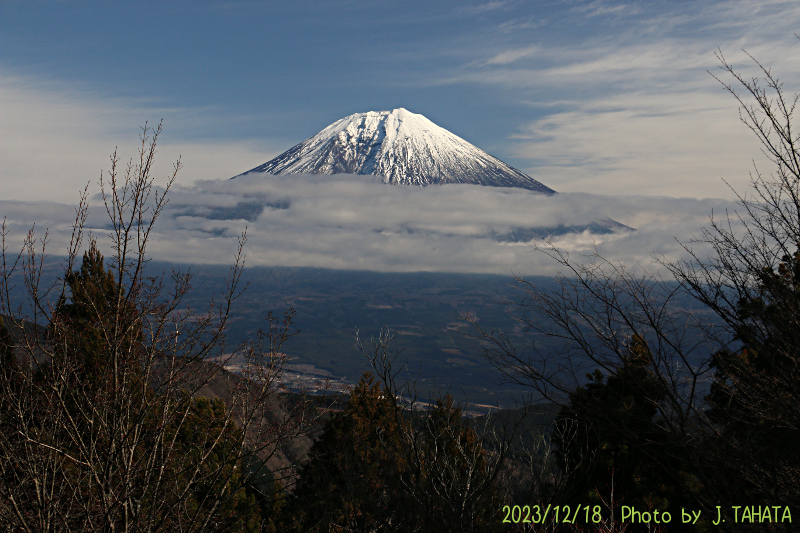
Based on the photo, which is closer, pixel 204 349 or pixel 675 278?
pixel 204 349

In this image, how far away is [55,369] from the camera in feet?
22.2

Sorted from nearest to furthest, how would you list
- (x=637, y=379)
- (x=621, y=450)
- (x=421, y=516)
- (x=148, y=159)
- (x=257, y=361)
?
(x=148, y=159) → (x=637, y=379) → (x=421, y=516) → (x=257, y=361) → (x=621, y=450)

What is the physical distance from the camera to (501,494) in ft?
25.0

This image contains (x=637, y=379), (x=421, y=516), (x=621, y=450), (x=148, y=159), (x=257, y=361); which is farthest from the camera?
(x=621, y=450)

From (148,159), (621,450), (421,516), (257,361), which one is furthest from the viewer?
(621,450)

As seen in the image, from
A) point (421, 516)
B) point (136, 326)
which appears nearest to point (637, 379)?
point (421, 516)

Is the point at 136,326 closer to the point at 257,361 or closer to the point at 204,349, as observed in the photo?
the point at 204,349

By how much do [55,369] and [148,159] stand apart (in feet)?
9.64

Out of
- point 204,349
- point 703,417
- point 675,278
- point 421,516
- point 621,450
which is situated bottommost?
point 621,450

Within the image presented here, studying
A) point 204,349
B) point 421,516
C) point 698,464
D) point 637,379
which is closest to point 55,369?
point 204,349

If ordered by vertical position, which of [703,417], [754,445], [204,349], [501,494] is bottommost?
[501,494]

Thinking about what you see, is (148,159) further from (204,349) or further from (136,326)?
(204,349)

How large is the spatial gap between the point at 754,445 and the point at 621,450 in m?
7.58

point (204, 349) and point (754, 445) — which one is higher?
point (204, 349)
